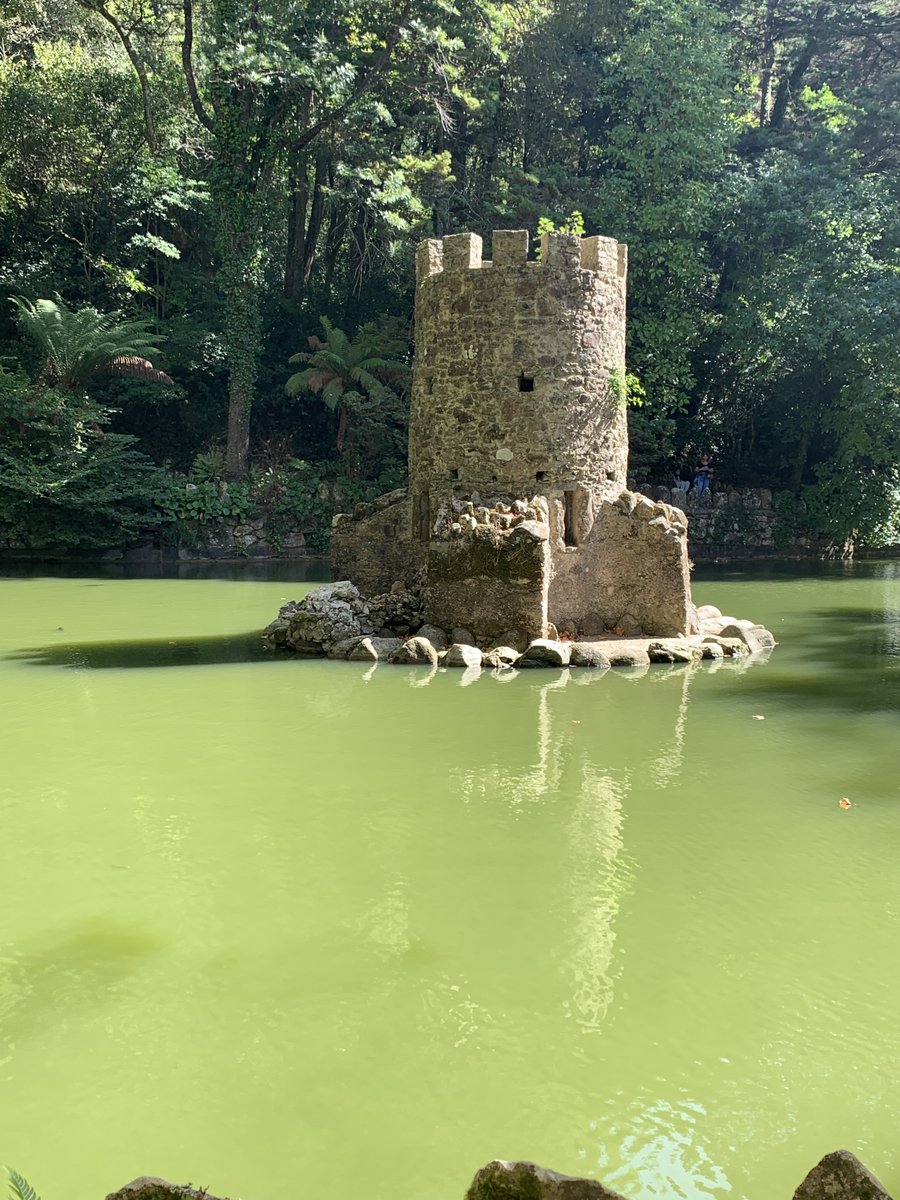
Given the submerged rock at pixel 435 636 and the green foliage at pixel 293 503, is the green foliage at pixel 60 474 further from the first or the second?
the submerged rock at pixel 435 636

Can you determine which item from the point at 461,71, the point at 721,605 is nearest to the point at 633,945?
the point at 721,605

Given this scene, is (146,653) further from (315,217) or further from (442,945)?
(315,217)

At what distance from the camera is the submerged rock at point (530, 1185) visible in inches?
85.7

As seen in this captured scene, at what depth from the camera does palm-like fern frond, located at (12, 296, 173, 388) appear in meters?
22.0

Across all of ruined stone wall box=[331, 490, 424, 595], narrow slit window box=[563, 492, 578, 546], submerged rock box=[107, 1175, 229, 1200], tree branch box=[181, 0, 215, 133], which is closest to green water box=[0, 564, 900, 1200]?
submerged rock box=[107, 1175, 229, 1200]

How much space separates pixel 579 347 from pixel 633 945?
27.9 feet

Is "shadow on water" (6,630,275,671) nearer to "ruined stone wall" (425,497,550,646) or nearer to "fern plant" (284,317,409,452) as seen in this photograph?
Result: "ruined stone wall" (425,497,550,646)

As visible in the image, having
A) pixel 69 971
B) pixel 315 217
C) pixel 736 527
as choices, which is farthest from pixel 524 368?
pixel 315 217

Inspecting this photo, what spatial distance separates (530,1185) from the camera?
2250mm

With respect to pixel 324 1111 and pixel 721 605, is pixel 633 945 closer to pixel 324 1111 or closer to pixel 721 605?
pixel 324 1111

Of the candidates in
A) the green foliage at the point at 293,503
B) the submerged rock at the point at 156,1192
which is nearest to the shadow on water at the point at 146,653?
the submerged rock at the point at 156,1192

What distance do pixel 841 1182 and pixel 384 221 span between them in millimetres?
23560

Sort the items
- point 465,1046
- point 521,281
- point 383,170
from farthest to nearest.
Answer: point 383,170 < point 521,281 < point 465,1046

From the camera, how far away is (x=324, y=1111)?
3.12 m
